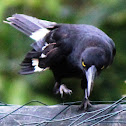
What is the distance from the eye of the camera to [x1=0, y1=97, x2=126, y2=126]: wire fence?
206 cm

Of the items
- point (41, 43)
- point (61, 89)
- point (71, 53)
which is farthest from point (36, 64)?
point (71, 53)

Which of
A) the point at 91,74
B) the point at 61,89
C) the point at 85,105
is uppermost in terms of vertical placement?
the point at 91,74

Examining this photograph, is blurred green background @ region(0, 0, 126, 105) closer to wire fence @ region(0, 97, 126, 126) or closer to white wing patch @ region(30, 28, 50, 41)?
white wing patch @ region(30, 28, 50, 41)

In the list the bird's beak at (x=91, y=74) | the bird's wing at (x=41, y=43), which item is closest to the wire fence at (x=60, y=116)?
the bird's beak at (x=91, y=74)

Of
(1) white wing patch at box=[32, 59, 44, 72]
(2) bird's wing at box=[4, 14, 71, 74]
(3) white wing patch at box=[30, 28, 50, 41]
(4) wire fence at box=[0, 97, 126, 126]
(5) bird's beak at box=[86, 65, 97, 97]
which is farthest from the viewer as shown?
(3) white wing patch at box=[30, 28, 50, 41]

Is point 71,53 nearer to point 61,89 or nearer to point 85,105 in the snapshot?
point 61,89

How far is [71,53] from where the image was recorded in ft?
10.0

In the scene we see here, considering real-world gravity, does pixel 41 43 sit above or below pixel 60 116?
above

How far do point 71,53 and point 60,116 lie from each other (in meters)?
0.87

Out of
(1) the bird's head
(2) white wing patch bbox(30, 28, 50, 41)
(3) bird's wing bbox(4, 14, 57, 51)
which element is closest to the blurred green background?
(3) bird's wing bbox(4, 14, 57, 51)

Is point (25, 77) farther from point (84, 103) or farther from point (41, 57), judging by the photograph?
point (84, 103)

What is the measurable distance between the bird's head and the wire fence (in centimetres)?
31

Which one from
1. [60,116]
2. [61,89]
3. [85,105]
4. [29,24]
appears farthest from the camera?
[29,24]

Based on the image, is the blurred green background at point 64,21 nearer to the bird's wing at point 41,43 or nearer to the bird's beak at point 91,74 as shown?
the bird's wing at point 41,43
